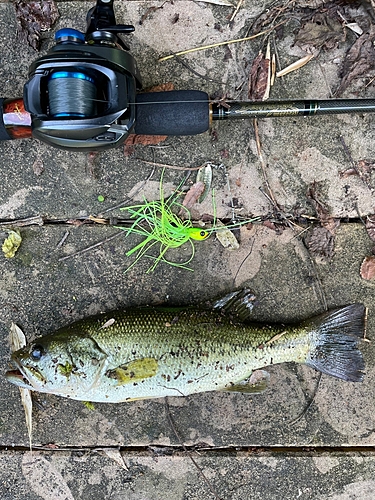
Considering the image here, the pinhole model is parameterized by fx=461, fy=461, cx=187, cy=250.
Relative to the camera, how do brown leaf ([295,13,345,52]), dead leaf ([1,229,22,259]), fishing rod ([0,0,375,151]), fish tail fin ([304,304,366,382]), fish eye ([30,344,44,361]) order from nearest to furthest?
1. fishing rod ([0,0,375,151])
2. fish eye ([30,344,44,361])
3. fish tail fin ([304,304,366,382])
4. brown leaf ([295,13,345,52])
5. dead leaf ([1,229,22,259])

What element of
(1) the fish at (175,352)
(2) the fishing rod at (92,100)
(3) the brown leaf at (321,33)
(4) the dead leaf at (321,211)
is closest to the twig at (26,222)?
(2) the fishing rod at (92,100)

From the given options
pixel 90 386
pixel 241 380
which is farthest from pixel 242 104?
pixel 90 386

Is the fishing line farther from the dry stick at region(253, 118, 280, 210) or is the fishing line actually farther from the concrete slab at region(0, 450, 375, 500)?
the concrete slab at region(0, 450, 375, 500)

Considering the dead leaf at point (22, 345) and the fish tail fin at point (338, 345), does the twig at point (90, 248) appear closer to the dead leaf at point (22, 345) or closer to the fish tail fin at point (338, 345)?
the dead leaf at point (22, 345)

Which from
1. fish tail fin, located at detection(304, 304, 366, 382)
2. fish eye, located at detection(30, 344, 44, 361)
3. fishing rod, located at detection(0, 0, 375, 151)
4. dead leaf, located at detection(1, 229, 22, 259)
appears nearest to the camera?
fishing rod, located at detection(0, 0, 375, 151)

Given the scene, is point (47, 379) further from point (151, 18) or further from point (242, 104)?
point (151, 18)

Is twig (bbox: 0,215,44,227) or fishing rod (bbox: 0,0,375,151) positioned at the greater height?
fishing rod (bbox: 0,0,375,151)

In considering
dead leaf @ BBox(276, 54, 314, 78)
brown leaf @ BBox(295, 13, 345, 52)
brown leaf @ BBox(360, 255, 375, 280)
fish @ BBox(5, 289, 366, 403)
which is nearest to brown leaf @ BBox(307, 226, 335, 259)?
brown leaf @ BBox(360, 255, 375, 280)

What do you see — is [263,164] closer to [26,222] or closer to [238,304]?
[238,304]
